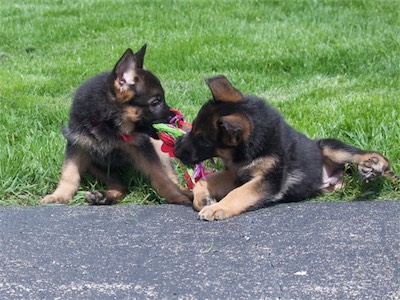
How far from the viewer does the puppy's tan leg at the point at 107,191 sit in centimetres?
519

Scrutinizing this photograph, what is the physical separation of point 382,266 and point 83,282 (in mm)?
1549

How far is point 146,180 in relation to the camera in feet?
18.3

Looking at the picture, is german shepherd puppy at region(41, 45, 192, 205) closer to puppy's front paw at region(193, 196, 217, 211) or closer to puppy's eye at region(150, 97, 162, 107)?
puppy's eye at region(150, 97, 162, 107)

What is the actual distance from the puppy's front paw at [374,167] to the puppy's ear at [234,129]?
2.92 ft

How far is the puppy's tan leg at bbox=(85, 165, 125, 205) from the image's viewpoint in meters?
5.19

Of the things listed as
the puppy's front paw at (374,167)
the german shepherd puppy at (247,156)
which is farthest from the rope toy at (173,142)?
the puppy's front paw at (374,167)

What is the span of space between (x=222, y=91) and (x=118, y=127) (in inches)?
38.6

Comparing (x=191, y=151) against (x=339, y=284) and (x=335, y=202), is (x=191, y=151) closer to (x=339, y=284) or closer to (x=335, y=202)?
(x=335, y=202)

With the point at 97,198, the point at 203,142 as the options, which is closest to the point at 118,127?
the point at 97,198

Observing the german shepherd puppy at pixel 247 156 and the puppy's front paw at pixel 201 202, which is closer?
the german shepherd puppy at pixel 247 156

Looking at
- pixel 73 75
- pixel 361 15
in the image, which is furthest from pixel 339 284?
pixel 361 15

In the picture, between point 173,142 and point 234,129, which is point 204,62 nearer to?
point 173,142

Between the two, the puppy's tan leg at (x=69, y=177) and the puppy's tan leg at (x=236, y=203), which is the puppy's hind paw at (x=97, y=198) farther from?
the puppy's tan leg at (x=236, y=203)

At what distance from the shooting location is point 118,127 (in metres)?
5.50
